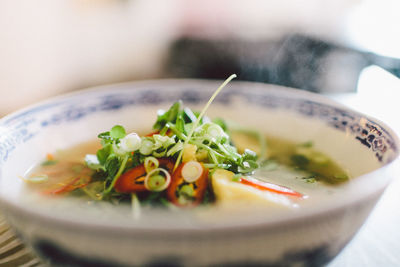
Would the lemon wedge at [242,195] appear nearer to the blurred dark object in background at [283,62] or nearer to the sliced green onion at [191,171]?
the sliced green onion at [191,171]

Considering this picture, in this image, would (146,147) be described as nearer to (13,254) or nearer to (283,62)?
(13,254)

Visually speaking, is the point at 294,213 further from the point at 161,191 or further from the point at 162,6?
the point at 162,6

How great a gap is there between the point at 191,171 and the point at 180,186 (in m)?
0.05

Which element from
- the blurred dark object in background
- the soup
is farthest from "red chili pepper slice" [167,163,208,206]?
the blurred dark object in background

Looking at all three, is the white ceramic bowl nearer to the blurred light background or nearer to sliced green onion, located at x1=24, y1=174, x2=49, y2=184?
sliced green onion, located at x1=24, y1=174, x2=49, y2=184

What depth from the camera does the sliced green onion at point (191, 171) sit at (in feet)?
2.66

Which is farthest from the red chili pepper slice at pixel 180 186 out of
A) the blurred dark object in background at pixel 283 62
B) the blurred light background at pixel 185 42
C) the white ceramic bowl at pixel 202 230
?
the blurred light background at pixel 185 42

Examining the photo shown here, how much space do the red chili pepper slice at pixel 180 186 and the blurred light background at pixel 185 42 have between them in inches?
68.5

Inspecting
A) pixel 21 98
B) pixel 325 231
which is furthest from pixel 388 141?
Result: pixel 21 98

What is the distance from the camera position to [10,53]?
10.5ft

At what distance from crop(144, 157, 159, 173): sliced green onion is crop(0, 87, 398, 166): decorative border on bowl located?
1.21ft

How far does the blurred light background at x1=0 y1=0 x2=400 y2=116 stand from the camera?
2.71 meters

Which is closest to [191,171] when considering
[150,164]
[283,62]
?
[150,164]

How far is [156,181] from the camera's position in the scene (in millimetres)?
808
